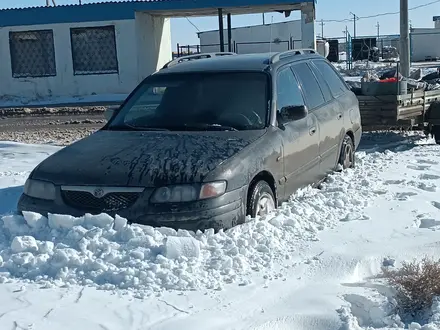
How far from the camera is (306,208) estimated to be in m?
6.36

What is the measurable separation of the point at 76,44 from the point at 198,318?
71.9 feet

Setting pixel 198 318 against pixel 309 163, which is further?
pixel 309 163

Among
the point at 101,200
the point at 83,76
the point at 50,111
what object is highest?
the point at 83,76

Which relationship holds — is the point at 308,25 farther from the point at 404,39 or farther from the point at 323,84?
the point at 323,84

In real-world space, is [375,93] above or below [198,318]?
above

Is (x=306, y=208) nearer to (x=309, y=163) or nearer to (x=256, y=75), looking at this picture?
(x=309, y=163)

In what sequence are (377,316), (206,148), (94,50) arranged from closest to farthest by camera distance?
(377,316)
(206,148)
(94,50)

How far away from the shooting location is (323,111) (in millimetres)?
7824

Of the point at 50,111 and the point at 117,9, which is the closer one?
the point at 50,111

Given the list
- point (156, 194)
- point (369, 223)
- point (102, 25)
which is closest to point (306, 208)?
point (369, 223)

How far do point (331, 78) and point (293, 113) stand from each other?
7.34 feet

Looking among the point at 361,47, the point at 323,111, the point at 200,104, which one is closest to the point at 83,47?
the point at 323,111

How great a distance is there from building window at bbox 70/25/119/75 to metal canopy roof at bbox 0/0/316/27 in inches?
19.9

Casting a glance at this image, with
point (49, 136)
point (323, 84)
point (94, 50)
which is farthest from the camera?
point (94, 50)
